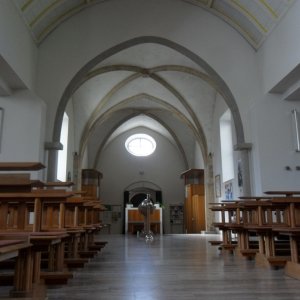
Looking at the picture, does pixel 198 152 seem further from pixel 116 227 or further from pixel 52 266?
pixel 52 266

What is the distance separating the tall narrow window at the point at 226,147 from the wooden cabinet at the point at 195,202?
10.8 ft

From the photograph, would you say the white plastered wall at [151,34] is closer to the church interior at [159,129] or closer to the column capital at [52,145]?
the church interior at [159,129]

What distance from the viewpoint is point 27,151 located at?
295 inches

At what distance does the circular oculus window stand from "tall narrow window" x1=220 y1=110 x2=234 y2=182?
21.3ft

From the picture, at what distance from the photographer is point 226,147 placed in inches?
485

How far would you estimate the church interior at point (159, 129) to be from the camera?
308cm

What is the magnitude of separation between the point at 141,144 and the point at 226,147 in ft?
23.0

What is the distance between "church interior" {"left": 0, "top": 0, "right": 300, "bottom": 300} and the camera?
10.1ft

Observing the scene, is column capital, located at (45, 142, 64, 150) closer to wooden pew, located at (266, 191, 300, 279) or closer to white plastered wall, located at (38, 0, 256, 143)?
white plastered wall, located at (38, 0, 256, 143)

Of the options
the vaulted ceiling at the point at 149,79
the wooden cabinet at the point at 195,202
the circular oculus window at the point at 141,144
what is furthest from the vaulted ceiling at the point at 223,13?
the circular oculus window at the point at 141,144

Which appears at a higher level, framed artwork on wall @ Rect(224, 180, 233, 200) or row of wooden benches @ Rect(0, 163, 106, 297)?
framed artwork on wall @ Rect(224, 180, 233, 200)

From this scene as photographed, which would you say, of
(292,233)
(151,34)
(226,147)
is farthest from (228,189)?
(292,233)

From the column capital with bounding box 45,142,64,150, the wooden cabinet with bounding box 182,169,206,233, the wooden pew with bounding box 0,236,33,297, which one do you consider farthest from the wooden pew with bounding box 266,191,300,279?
the wooden cabinet with bounding box 182,169,206,233

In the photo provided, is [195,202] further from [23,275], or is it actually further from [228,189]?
[23,275]
